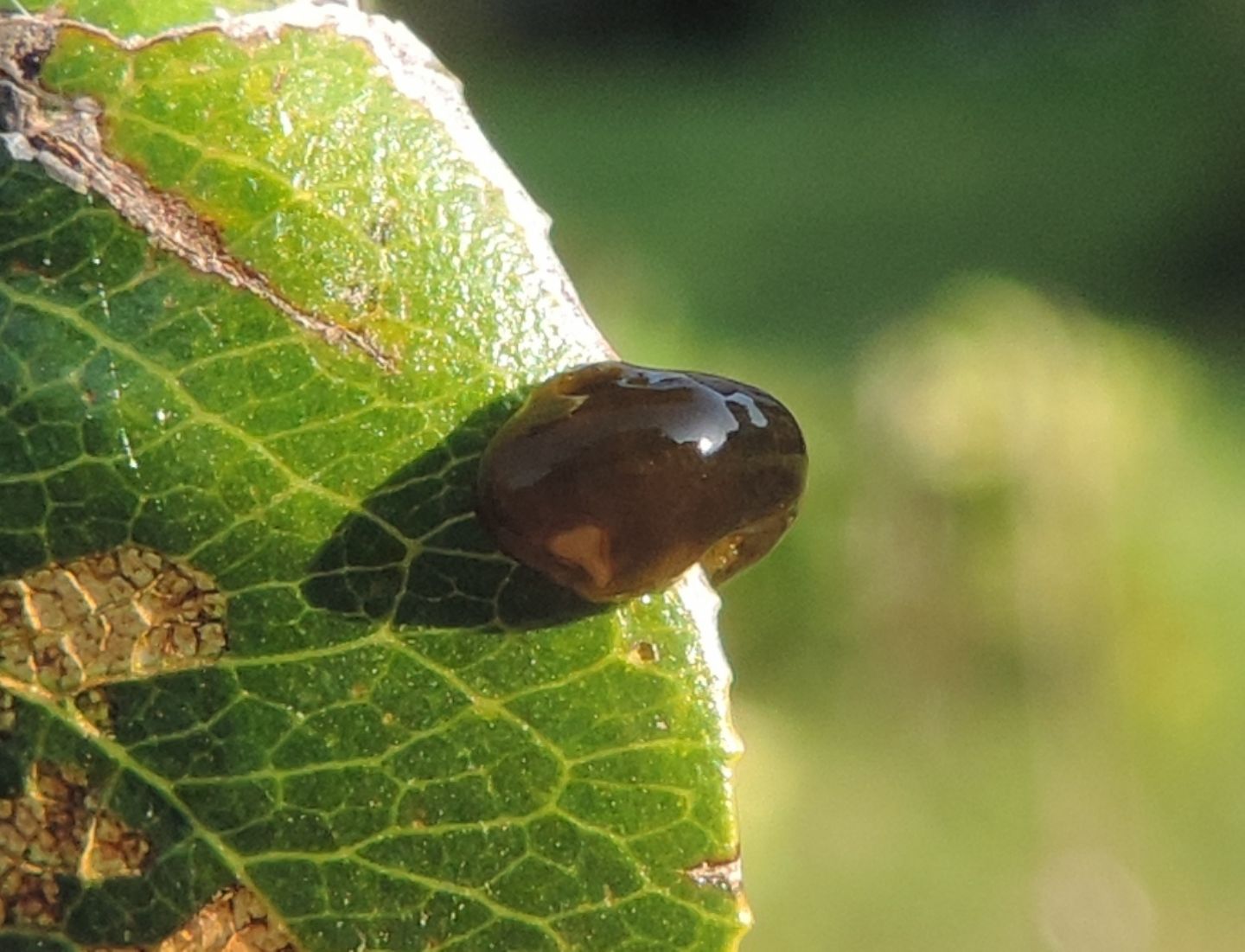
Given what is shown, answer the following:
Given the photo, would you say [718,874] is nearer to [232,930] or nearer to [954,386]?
[232,930]

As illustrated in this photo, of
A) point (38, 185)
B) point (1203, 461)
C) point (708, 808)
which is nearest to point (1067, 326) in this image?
point (1203, 461)

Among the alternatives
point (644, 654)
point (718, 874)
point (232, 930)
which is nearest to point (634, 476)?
point (644, 654)

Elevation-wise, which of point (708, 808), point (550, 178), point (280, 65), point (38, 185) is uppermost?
point (280, 65)

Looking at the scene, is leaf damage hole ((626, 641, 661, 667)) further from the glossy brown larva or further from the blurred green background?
the blurred green background

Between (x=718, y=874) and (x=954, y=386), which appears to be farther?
(x=954, y=386)

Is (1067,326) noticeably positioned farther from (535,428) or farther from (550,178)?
(535,428)

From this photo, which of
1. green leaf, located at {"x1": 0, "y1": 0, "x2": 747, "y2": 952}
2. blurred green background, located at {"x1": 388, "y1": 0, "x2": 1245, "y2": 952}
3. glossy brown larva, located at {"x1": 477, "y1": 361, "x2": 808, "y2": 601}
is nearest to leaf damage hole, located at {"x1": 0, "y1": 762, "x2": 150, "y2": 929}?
green leaf, located at {"x1": 0, "y1": 0, "x2": 747, "y2": 952}

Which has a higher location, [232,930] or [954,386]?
[954,386]
